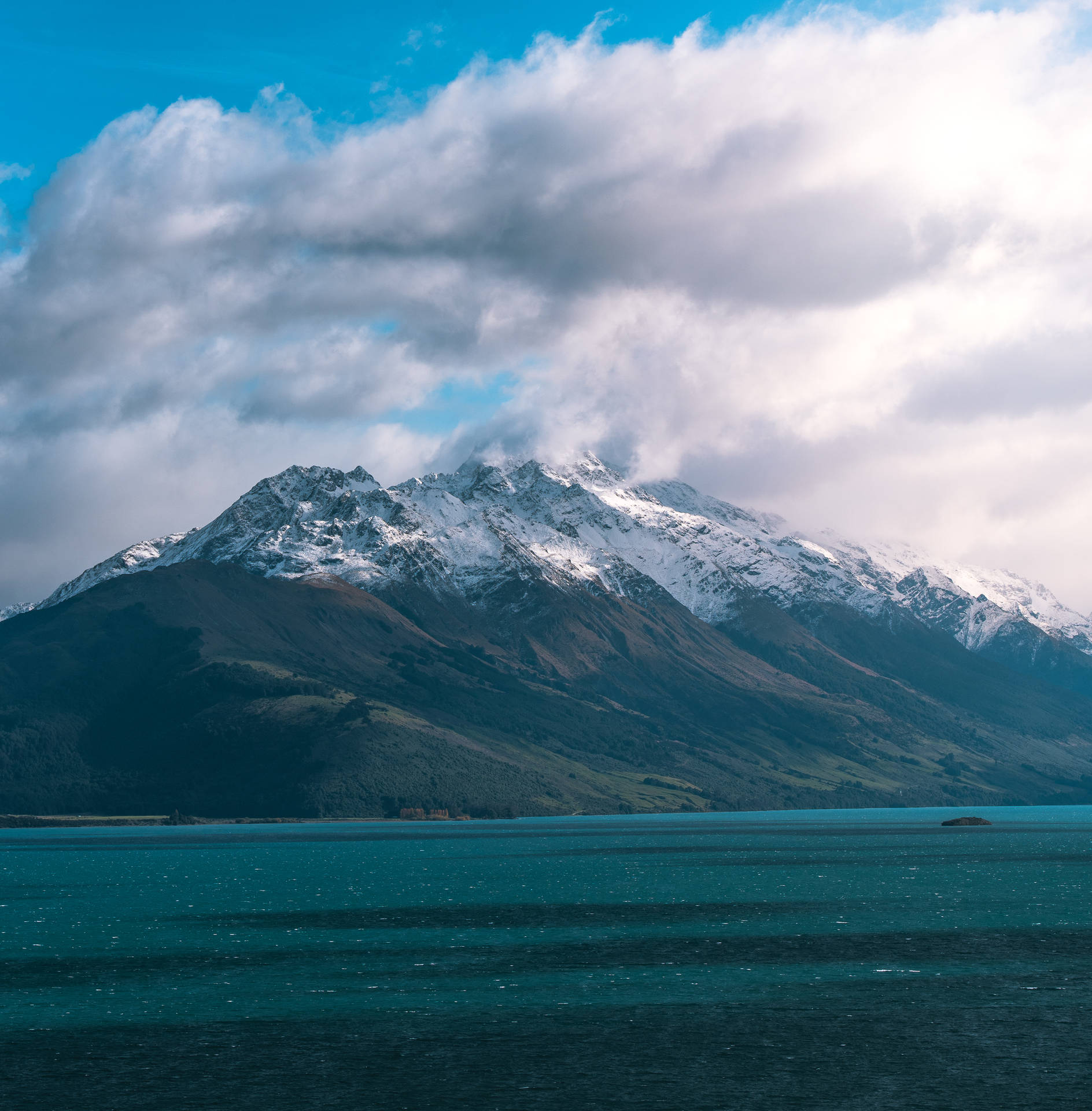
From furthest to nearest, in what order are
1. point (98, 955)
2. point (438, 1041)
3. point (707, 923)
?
point (707, 923)
point (98, 955)
point (438, 1041)

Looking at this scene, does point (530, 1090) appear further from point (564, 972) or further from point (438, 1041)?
point (564, 972)

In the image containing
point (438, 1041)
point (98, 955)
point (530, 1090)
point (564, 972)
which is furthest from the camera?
point (98, 955)

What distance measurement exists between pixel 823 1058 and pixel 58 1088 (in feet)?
144

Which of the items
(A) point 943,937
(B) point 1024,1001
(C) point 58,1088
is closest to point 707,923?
(A) point 943,937

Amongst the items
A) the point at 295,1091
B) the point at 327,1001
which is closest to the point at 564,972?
the point at 327,1001

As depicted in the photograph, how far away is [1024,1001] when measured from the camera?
3789 inches

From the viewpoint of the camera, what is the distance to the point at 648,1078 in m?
75.2

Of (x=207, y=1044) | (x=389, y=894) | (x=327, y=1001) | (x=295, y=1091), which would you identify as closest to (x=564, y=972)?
(x=327, y=1001)

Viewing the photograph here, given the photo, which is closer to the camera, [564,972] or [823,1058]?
[823,1058]

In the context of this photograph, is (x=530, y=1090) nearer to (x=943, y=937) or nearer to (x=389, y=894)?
(x=943, y=937)

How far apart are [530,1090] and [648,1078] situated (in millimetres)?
7051

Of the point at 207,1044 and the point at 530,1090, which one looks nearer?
the point at 530,1090

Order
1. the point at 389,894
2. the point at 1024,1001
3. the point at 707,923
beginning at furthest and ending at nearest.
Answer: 1. the point at 389,894
2. the point at 707,923
3. the point at 1024,1001

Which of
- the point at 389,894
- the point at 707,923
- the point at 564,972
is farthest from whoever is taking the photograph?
the point at 389,894
